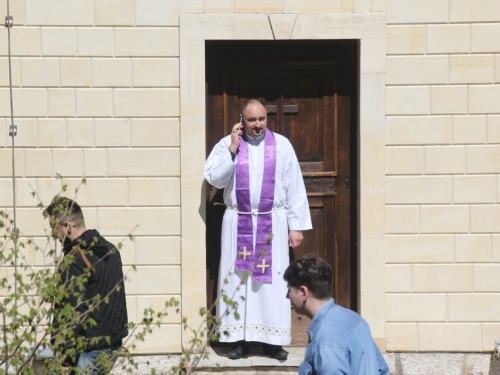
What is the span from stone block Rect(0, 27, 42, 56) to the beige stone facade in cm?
2

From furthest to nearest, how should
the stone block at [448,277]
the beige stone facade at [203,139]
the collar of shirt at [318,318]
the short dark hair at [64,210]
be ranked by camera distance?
the stone block at [448,277] → the beige stone facade at [203,139] → the short dark hair at [64,210] → the collar of shirt at [318,318]

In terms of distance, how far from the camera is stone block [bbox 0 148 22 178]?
8.16 m

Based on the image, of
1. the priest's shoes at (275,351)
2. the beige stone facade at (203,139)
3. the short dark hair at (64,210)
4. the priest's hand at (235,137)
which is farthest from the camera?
the beige stone facade at (203,139)

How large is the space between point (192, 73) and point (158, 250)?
1.46 m

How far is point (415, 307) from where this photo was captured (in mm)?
8242

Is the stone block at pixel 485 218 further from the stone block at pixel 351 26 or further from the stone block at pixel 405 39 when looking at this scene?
the stone block at pixel 351 26

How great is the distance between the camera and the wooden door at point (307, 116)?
8438 mm

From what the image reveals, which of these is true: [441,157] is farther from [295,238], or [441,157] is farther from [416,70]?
[295,238]

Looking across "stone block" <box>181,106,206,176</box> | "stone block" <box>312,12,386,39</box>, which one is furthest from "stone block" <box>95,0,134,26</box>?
"stone block" <box>312,12,386,39</box>

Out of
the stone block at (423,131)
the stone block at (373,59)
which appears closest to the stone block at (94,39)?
the stone block at (373,59)

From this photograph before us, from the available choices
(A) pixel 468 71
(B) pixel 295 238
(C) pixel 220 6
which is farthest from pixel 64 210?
(A) pixel 468 71

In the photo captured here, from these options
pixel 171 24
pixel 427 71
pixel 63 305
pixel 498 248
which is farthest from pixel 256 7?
pixel 63 305

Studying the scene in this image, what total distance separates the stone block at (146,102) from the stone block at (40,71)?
515 mm

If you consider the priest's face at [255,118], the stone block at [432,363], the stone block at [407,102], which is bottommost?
the stone block at [432,363]
